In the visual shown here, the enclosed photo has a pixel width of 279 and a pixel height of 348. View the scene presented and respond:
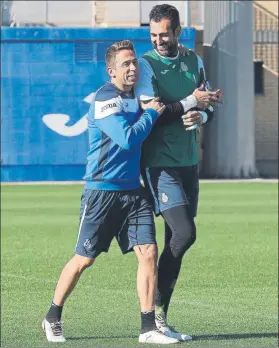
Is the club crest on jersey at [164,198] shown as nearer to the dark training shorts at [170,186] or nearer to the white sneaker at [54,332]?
the dark training shorts at [170,186]

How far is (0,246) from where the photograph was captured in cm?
1581

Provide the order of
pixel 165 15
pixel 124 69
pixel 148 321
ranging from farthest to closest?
pixel 165 15 → pixel 148 321 → pixel 124 69

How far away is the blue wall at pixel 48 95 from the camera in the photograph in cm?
3444

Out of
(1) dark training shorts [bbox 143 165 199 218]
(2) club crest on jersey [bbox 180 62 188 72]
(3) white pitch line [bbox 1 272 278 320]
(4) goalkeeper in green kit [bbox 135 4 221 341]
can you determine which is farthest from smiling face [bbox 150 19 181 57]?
(3) white pitch line [bbox 1 272 278 320]

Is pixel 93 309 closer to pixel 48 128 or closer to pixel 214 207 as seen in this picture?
pixel 214 207

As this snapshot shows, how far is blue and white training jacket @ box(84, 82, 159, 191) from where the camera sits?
8.23 meters

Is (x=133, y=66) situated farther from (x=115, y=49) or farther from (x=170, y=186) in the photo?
(x=170, y=186)

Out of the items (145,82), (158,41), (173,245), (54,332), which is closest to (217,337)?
(173,245)

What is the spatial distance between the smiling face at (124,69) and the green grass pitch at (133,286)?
178 cm

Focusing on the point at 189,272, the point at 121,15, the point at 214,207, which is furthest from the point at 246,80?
the point at 189,272

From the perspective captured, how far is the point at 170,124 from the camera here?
8.74 m

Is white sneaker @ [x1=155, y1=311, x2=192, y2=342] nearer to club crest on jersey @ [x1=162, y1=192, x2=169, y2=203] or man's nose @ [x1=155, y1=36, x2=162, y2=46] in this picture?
club crest on jersey @ [x1=162, y1=192, x2=169, y2=203]

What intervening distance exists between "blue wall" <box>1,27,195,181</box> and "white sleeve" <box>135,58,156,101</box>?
25754 millimetres

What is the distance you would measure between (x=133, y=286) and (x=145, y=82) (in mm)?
3856
